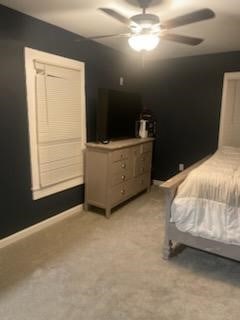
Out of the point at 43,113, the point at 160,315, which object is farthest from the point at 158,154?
the point at 160,315

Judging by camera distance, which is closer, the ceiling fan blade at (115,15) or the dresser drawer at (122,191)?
the ceiling fan blade at (115,15)

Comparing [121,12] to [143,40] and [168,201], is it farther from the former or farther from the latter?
[168,201]

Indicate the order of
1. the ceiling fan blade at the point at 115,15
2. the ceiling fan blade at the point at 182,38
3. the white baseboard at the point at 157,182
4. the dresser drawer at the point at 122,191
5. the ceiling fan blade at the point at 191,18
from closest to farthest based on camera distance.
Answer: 1. the ceiling fan blade at the point at 191,18
2. the ceiling fan blade at the point at 115,15
3. the ceiling fan blade at the point at 182,38
4. the dresser drawer at the point at 122,191
5. the white baseboard at the point at 157,182

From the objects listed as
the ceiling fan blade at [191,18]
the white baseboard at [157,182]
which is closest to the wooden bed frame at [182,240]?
the ceiling fan blade at [191,18]

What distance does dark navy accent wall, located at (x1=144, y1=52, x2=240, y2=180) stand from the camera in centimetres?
418

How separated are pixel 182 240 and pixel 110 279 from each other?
747 millimetres

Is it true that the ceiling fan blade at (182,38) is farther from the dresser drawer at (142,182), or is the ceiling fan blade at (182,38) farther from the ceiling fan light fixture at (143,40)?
the dresser drawer at (142,182)

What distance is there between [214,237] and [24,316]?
1.60 m

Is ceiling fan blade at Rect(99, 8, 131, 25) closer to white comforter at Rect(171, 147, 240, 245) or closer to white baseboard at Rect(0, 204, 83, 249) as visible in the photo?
white comforter at Rect(171, 147, 240, 245)

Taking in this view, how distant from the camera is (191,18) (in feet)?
6.22

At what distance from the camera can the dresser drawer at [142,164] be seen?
3.95m

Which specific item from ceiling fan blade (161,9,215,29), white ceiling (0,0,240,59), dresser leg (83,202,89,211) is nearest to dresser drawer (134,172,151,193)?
dresser leg (83,202,89,211)

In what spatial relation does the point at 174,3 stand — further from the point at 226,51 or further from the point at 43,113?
the point at 226,51

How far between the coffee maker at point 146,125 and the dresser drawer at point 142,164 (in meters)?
0.38
